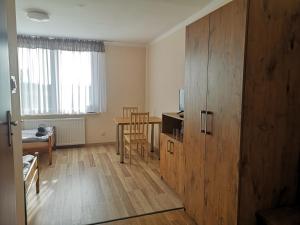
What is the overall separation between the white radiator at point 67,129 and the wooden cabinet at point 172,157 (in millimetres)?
2557

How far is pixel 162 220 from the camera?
2.40 m

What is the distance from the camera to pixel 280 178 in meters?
1.79

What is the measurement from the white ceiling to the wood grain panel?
1.38 meters

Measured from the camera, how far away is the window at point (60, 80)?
471cm

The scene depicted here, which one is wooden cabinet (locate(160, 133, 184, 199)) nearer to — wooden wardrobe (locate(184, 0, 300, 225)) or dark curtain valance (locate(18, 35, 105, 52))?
wooden wardrobe (locate(184, 0, 300, 225))

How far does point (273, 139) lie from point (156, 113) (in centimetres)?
344

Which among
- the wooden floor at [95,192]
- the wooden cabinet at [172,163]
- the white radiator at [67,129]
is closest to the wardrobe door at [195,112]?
the wooden cabinet at [172,163]

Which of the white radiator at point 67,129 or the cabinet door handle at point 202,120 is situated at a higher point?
the cabinet door handle at point 202,120

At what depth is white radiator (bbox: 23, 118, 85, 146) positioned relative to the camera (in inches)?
194

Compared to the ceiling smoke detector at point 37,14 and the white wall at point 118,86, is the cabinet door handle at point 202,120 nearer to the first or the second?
the ceiling smoke detector at point 37,14

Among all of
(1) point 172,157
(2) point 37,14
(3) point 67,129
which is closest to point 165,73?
(1) point 172,157

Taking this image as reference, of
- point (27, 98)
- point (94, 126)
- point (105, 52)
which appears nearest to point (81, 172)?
point (94, 126)

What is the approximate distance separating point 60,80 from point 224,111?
4068 millimetres

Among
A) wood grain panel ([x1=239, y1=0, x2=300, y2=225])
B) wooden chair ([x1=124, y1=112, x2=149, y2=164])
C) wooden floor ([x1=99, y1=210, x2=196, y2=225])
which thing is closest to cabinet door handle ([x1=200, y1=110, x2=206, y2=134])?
wood grain panel ([x1=239, y1=0, x2=300, y2=225])
